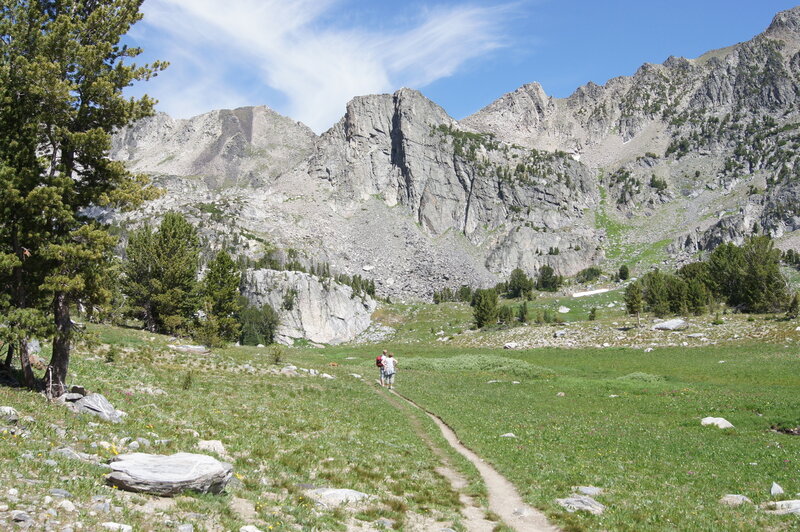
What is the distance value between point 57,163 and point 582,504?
68.6 feet

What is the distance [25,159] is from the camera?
56.3ft

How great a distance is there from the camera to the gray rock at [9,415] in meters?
12.1

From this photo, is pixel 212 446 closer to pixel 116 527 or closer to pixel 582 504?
pixel 116 527

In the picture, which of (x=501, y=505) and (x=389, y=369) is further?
(x=389, y=369)

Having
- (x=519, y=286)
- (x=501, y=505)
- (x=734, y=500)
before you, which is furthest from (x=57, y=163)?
(x=519, y=286)

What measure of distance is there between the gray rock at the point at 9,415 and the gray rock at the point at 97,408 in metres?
2.66

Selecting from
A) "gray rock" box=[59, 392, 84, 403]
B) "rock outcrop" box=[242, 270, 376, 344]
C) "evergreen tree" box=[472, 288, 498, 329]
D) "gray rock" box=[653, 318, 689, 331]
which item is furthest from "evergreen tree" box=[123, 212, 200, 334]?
"rock outcrop" box=[242, 270, 376, 344]

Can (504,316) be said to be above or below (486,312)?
below

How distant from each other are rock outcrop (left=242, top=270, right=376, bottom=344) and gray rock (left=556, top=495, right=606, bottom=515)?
13280cm

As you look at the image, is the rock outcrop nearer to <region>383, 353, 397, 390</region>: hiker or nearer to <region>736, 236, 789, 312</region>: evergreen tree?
<region>736, 236, 789, 312</region>: evergreen tree

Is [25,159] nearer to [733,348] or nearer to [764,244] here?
[733,348]

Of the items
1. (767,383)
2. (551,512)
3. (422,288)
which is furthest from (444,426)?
(422,288)

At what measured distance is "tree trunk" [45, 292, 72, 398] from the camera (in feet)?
54.3

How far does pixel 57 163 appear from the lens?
58.8 ft
